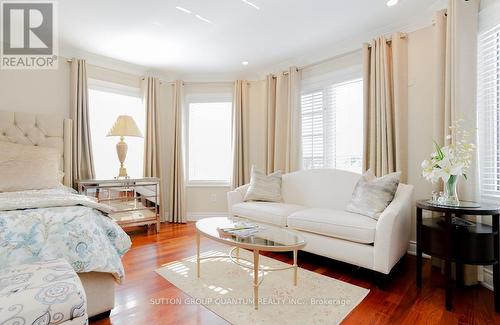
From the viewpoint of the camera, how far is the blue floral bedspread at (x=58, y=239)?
1.42m

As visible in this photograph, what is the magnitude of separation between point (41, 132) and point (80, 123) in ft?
1.50

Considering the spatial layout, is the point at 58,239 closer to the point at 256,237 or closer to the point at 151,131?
the point at 256,237

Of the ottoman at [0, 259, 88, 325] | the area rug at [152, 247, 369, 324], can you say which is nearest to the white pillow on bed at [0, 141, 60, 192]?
the area rug at [152, 247, 369, 324]

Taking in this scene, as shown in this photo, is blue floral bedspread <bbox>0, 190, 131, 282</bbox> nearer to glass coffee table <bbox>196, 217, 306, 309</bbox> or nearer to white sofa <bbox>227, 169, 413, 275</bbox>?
glass coffee table <bbox>196, 217, 306, 309</bbox>

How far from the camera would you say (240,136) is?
14.5 feet

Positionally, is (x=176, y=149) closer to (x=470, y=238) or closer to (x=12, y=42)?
(x=12, y=42)

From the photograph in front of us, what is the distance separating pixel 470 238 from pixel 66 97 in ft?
15.3

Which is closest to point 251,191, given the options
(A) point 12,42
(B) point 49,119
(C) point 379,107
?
(C) point 379,107

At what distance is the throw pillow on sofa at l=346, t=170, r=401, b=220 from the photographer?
2.36 metres

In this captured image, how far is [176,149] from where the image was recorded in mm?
4383

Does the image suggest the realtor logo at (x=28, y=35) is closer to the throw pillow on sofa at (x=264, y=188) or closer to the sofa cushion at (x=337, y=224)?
the throw pillow on sofa at (x=264, y=188)

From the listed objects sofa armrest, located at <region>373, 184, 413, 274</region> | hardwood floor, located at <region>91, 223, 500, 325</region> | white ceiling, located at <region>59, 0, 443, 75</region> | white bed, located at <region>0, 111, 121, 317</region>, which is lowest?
hardwood floor, located at <region>91, 223, 500, 325</region>

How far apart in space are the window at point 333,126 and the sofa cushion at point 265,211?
98 centimetres

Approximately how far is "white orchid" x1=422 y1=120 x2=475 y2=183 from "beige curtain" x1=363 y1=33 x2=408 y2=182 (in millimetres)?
716
